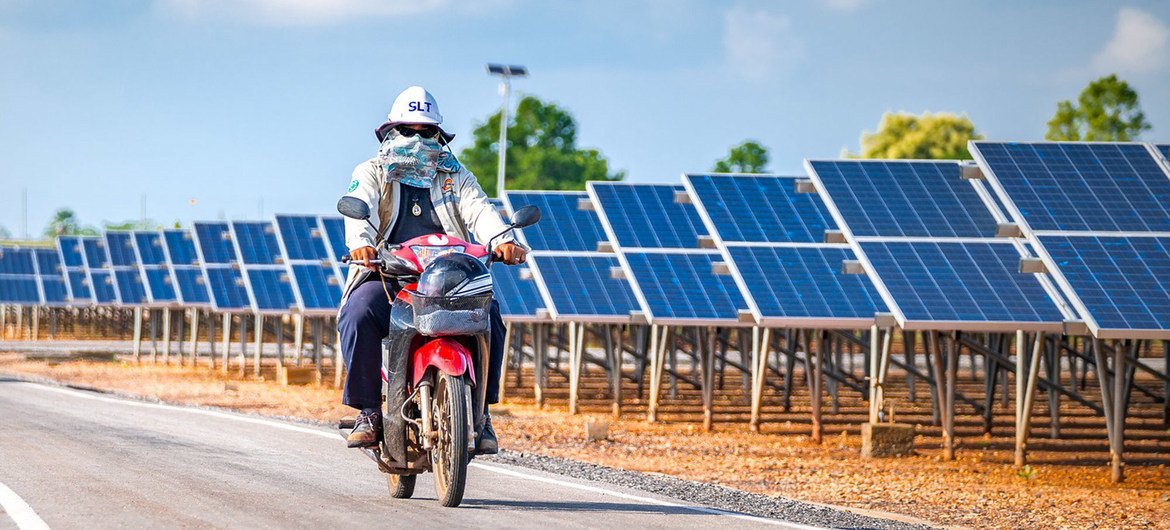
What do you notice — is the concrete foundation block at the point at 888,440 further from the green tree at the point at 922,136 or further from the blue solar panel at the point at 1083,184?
the green tree at the point at 922,136

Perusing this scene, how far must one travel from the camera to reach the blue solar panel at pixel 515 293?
31.5 meters

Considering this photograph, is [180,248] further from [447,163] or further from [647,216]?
[447,163]

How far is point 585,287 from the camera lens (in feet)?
95.8

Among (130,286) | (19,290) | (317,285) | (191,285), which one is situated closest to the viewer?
(317,285)

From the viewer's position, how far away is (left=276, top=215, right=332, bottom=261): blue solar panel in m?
43.9

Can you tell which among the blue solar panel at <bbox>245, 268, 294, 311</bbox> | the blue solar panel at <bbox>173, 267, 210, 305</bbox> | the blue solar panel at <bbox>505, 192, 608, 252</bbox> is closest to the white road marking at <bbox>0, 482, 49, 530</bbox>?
the blue solar panel at <bbox>505, 192, 608, 252</bbox>

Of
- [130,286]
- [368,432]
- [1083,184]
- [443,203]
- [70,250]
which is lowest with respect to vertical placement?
[130,286]

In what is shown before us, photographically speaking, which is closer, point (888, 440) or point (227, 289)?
point (888, 440)

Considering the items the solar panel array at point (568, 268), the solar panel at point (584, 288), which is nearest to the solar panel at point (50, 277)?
the solar panel array at point (568, 268)

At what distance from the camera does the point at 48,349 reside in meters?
65.3

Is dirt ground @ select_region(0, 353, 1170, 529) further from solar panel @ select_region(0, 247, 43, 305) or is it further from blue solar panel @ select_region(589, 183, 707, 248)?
solar panel @ select_region(0, 247, 43, 305)

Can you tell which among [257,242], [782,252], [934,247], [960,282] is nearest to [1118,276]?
[960,282]

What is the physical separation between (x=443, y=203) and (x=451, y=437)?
1.54m

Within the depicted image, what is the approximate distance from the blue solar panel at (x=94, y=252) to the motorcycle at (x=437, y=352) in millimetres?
66055
